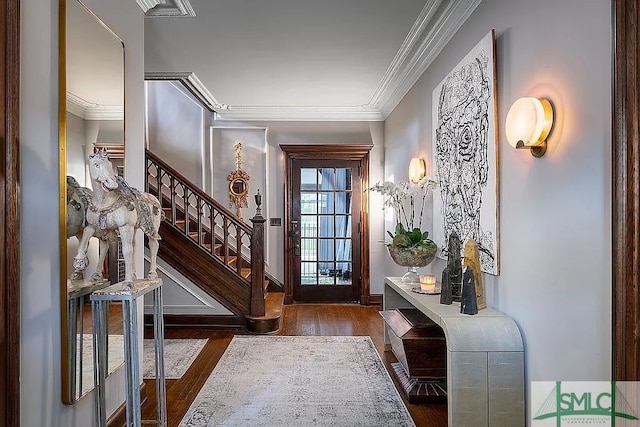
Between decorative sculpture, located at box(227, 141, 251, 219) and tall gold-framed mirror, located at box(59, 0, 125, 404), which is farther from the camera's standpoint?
decorative sculpture, located at box(227, 141, 251, 219)

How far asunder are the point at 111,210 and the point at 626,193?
2.02 metres

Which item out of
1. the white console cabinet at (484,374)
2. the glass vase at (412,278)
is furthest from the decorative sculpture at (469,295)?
the glass vase at (412,278)

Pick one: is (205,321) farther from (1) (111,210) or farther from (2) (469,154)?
(2) (469,154)

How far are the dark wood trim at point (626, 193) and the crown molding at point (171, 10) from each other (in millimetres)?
2614

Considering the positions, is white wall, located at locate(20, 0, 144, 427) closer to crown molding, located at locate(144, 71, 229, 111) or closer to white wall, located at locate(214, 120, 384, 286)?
crown molding, located at locate(144, 71, 229, 111)

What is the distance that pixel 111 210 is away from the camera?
2.04m

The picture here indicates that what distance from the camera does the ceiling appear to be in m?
3.14

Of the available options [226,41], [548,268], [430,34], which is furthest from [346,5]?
[548,268]

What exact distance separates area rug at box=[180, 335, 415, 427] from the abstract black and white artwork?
3.49ft

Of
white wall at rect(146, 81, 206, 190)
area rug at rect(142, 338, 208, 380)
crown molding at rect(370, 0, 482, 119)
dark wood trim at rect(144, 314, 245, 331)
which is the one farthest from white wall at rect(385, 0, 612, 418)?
white wall at rect(146, 81, 206, 190)

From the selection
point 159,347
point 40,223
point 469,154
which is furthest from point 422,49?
point 40,223

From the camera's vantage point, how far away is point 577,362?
1.78 m

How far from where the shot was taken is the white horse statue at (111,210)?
194 cm

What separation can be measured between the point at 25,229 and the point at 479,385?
2.05 m
